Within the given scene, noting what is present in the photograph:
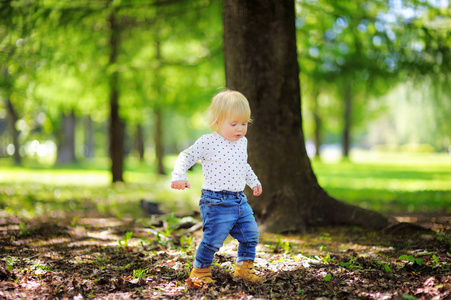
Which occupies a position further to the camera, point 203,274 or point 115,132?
point 115,132

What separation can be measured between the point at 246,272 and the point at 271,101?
8.40 ft

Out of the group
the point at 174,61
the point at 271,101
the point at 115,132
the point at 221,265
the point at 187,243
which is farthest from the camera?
the point at 115,132

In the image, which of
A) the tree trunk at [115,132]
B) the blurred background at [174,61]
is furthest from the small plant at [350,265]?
the tree trunk at [115,132]

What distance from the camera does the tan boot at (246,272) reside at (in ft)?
10.9

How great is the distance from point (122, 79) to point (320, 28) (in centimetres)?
500

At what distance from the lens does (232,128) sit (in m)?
3.36

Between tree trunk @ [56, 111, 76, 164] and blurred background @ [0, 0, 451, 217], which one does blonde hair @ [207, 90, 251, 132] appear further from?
tree trunk @ [56, 111, 76, 164]

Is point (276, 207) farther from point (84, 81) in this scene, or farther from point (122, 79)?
point (84, 81)

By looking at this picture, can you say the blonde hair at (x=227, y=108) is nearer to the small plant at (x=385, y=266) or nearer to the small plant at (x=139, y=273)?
the small plant at (x=139, y=273)

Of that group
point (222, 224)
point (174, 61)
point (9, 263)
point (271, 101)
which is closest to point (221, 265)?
point (222, 224)

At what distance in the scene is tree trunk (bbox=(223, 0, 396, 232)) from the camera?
17.0 ft

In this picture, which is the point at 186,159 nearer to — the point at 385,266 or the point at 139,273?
the point at 139,273

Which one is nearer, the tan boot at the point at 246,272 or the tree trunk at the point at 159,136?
the tan boot at the point at 246,272

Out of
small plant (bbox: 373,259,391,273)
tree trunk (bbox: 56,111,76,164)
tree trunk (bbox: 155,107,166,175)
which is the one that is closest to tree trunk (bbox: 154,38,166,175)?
tree trunk (bbox: 155,107,166,175)
